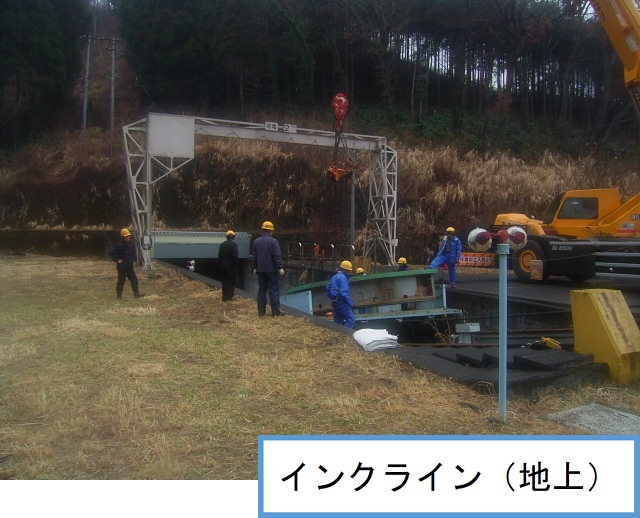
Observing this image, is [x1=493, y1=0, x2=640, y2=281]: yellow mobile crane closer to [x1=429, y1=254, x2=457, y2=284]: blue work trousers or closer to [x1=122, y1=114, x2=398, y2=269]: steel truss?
A: [x1=429, y1=254, x2=457, y2=284]: blue work trousers

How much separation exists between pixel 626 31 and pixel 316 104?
1003 inches

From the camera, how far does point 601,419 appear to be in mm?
5371

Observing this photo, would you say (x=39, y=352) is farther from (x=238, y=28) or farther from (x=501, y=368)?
(x=238, y=28)

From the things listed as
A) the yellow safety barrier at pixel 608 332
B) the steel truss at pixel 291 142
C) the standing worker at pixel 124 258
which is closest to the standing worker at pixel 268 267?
the standing worker at pixel 124 258

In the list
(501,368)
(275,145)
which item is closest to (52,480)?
(501,368)

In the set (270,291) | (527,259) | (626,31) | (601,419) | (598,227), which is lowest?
(601,419)

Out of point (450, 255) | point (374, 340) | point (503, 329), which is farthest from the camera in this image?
point (450, 255)

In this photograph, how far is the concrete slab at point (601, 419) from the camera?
5098 millimetres

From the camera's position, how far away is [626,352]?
256 inches

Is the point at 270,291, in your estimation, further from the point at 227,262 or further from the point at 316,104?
the point at 316,104

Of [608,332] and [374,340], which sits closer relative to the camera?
[608,332]

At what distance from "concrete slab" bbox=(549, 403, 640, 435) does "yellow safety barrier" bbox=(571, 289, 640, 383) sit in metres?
0.94

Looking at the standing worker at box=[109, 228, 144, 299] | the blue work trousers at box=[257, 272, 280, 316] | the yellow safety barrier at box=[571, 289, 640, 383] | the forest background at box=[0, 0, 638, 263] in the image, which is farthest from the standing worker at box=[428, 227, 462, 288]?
the forest background at box=[0, 0, 638, 263]

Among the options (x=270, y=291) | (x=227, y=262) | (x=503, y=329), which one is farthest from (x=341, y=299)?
(x=503, y=329)
